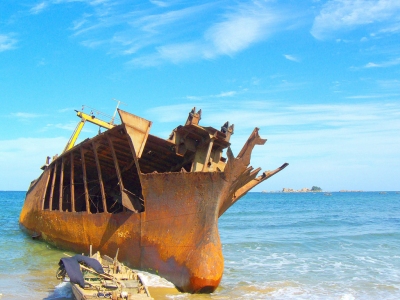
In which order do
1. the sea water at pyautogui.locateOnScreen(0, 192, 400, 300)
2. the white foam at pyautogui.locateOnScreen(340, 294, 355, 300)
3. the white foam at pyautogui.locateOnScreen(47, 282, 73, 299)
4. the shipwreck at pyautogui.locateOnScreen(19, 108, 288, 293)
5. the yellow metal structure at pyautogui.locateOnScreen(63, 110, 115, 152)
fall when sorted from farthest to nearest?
the yellow metal structure at pyautogui.locateOnScreen(63, 110, 115, 152)
the white foam at pyautogui.locateOnScreen(340, 294, 355, 300)
the sea water at pyautogui.locateOnScreen(0, 192, 400, 300)
the shipwreck at pyautogui.locateOnScreen(19, 108, 288, 293)
the white foam at pyautogui.locateOnScreen(47, 282, 73, 299)

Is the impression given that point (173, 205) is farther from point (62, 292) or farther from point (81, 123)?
point (81, 123)

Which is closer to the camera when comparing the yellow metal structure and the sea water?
the sea water

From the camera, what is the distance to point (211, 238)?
8.65 meters

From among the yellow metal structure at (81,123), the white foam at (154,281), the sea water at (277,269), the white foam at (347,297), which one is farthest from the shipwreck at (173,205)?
the yellow metal structure at (81,123)

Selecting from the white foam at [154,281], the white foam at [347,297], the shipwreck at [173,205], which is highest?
the shipwreck at [173,205]

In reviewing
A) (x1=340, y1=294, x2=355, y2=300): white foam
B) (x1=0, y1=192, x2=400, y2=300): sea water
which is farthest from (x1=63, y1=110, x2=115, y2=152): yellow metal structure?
(x1=340, y1=294, x2=355, y2=300): white foam

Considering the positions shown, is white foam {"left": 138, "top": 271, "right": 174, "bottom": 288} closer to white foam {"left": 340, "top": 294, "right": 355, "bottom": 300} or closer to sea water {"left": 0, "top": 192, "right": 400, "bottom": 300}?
sea water {"left": 0, "top": 192, "right": 400, "bottom": 300}

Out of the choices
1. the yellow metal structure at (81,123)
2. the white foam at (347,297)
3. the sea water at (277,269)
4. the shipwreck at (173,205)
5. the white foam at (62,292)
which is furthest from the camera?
the yellow metal structure at (81,123)

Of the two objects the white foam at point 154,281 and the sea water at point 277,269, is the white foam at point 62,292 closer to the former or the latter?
the sea water at point 277,269

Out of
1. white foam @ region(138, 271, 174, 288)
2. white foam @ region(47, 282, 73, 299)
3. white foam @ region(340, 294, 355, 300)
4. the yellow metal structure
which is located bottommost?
white foam @ region(47, 282, 73, 299)

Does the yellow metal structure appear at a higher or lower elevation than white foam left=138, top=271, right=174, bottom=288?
higher

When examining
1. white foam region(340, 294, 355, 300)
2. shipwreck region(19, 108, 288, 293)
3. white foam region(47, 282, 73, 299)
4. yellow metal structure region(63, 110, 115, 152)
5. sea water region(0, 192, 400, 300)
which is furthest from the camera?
yellow metal structure region(63, 110, 115, 152)

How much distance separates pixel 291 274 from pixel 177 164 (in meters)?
4.59

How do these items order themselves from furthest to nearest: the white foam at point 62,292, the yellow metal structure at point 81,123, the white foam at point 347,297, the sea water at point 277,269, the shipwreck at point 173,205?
the yellow metal structure at point 81,123
the white foam at point 347,297
the sea water at point 277,269
the shipwreck at point 173,205
the white foam at point 62,292
